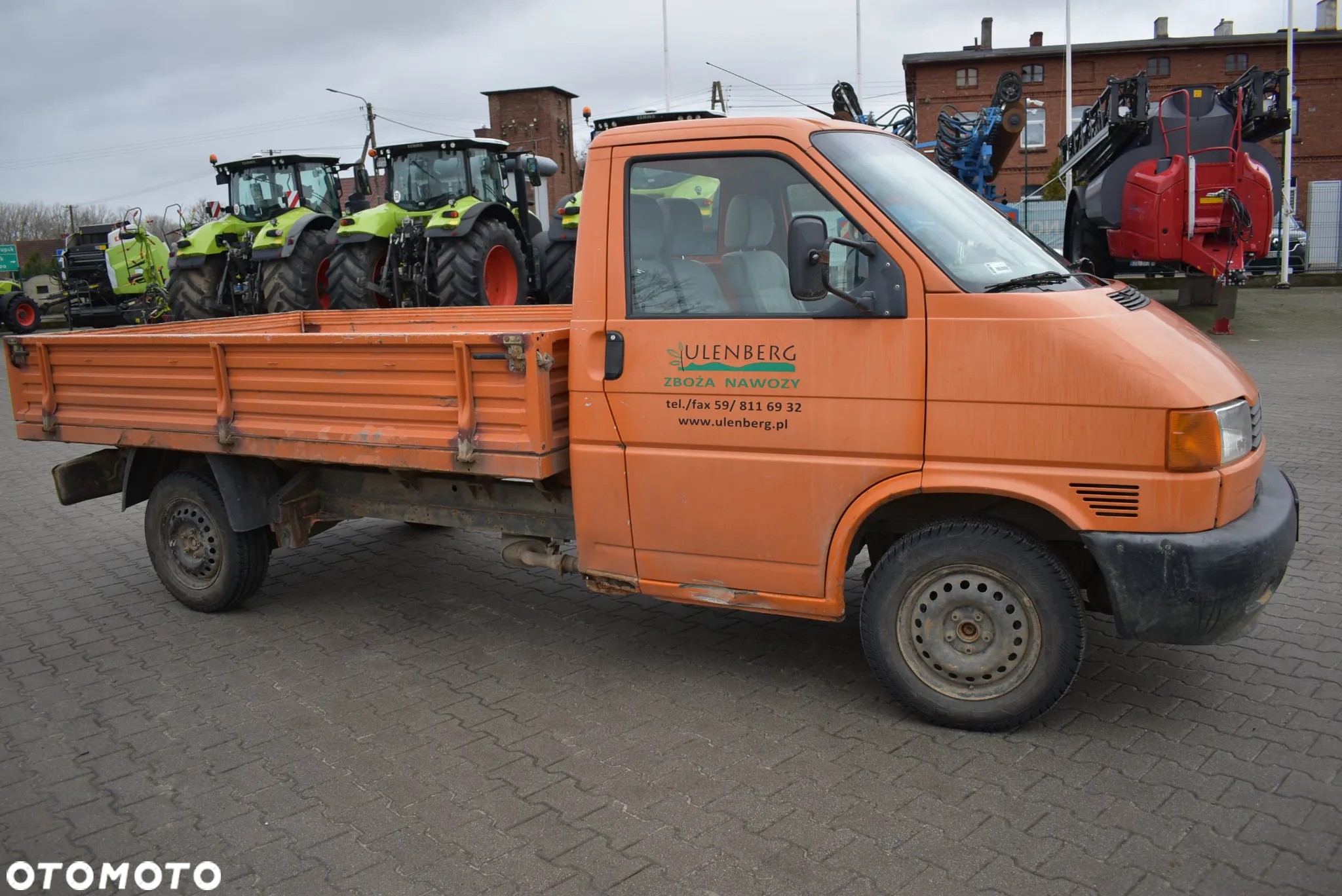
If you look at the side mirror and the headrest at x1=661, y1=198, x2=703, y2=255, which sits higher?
the headrest at x1=661, y1=198, x2=703, y2=255

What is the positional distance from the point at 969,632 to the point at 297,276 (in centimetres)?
1379

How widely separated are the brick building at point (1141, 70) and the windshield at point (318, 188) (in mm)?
27644

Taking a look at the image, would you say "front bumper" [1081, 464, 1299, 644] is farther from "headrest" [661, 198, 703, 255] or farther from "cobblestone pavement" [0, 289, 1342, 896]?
"headrest" [661, 198, 703, 255]

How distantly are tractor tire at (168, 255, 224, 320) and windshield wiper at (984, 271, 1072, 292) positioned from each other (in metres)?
16.4

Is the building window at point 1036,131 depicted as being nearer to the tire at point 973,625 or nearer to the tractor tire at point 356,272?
the tractor tire at point 356,272

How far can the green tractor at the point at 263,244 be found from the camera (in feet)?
51.8

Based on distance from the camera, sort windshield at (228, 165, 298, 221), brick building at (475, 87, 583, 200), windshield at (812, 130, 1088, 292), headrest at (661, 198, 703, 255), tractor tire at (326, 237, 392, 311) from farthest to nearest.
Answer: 1. brick building at (475, 87, 583, 200)
2. windshield at (228, 165, 298, 221)
3. tractor tire at (326, 237, 392, 311)
4. headrest at (661, 198, 703, 255)
5. windshield at (812, 130, 1088, 292)

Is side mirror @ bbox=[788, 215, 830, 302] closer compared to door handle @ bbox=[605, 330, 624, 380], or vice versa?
side mirror @ bbox=[788, 215, 830, 302]

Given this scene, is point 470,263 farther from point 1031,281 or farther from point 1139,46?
point 1139,46

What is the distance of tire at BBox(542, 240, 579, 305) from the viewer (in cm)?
1475

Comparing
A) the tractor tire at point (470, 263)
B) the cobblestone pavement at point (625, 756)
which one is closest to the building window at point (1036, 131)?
the tractor tire at point (470, 263)

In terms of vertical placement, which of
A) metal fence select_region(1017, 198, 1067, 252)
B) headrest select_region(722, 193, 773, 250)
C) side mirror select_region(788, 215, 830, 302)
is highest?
metal fence select_region(1017, 198, 1067, 252)

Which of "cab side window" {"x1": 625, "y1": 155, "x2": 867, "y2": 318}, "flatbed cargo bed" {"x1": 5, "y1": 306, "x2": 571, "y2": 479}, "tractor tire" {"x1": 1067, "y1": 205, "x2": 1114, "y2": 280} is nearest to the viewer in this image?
"cab side window" {"x1": 625, "y1": 155, "x2": 867, "y2": 318}

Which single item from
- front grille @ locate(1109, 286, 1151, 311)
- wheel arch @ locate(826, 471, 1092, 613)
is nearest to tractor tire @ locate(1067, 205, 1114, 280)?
front grille @ locate(1109, 286, 1151, 311)
